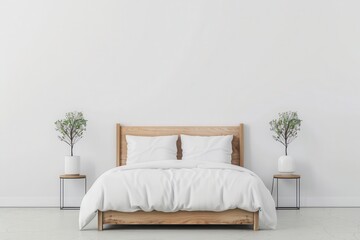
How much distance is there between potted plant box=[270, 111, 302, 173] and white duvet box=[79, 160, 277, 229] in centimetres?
153

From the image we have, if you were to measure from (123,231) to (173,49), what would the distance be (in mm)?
2817

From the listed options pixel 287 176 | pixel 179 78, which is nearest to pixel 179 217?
pixel 287 176

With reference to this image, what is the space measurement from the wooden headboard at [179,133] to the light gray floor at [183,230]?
104cm

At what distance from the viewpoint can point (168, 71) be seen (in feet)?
26.3

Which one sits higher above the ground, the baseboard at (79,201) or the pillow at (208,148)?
the pillow at (208,148)

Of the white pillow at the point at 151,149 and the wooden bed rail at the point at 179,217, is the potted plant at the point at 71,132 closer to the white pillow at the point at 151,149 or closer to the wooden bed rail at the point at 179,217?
the white pillow at the point at 151,149

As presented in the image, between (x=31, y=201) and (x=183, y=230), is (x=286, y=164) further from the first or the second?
(x=31, y=201)

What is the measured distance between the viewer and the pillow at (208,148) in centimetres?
758

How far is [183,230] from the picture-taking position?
6047mm

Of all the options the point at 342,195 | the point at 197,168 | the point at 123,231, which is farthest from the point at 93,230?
the point at 342,195

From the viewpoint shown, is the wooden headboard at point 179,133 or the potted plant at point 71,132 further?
the wooden headboard at point 179,133

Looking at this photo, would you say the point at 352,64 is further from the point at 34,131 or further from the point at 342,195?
the point at 34,131

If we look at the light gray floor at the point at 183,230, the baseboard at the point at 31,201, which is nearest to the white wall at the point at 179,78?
the baseboard at the point at 31,201

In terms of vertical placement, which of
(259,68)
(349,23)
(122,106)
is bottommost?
(122,106)
